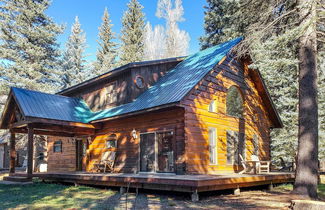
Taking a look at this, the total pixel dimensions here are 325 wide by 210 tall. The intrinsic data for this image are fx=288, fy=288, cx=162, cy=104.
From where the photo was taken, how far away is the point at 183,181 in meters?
7.82

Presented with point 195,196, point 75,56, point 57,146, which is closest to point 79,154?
point 57,146

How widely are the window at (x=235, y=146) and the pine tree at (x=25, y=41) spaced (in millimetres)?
17299

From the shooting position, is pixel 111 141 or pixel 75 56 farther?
pixel 75 56

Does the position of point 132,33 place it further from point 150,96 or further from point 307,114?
point 307,114

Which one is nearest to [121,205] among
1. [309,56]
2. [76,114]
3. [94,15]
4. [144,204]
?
[144,204]

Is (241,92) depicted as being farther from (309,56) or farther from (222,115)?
(309,56)

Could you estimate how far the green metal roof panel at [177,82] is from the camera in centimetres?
1066

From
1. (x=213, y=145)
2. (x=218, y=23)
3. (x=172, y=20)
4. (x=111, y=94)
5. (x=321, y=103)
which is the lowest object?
(x=213, y=145)

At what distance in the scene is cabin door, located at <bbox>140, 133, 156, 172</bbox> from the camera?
12.0m

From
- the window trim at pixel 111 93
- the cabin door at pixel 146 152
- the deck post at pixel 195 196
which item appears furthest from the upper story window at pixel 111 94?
the deck post at pixel 195 196

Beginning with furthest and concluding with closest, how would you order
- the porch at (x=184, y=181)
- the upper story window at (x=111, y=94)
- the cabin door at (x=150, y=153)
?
the upper story window at (x=111, y=94), the cabin door at (x=150, y=153), the porch at (x=184, y=181)

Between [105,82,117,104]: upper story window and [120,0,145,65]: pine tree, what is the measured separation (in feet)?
56.2

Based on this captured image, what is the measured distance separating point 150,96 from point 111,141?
3062 millimetres

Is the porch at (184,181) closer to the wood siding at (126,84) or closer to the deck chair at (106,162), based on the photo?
the deck chair at (106,162)
